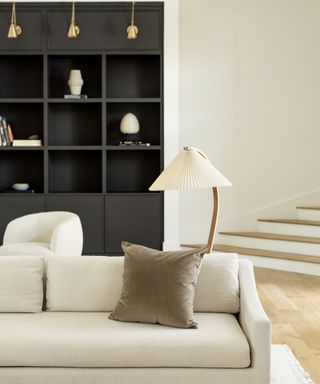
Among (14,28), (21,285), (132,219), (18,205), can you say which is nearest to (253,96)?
(132,219)

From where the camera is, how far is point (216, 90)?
779 centimetres

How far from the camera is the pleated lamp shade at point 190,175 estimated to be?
11.3 feet

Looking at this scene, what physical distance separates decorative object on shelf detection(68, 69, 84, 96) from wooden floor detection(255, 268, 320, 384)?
280 centimetres

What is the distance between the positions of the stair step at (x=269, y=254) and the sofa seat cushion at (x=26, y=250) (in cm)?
243

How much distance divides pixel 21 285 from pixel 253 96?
15.9 feet

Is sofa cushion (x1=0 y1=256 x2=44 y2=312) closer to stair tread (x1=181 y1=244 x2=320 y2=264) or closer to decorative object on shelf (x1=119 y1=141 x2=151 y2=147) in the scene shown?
stair tread (x1=181 y1=244 x2=320 y2=264)

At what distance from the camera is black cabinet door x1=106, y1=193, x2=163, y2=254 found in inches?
297

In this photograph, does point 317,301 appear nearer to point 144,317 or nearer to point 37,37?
point 144,317

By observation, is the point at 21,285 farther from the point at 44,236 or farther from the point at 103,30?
the point at 103,30

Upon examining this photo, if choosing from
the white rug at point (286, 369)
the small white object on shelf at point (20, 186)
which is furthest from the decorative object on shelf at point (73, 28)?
the white rug at point (286, 369)

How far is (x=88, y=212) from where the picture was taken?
24.7 ft

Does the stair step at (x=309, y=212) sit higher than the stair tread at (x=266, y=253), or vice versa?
the stair step at (x=309, y=212)

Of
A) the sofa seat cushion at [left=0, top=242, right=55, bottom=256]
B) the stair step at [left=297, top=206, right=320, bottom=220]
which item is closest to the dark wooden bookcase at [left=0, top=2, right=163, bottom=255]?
the stair step at [left=297, top=206, right=320, bottom=220]

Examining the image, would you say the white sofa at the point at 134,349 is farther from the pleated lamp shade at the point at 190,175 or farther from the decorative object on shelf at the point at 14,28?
the decorative object on shelf at the point at 14,28
